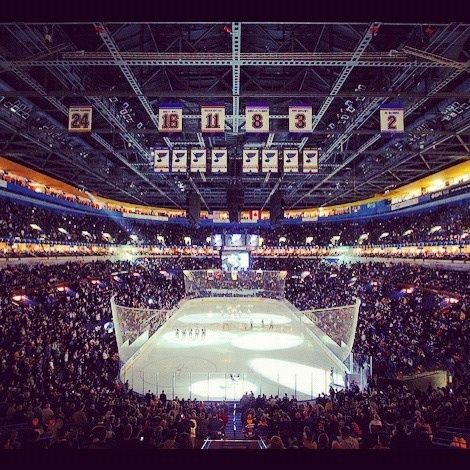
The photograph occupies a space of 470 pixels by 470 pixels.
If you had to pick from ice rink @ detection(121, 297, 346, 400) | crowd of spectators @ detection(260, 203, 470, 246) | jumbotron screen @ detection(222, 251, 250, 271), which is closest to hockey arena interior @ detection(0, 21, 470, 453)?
ice rink @ detection(121, 297, 346, 400)

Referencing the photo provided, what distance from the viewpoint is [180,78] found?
11172 mm

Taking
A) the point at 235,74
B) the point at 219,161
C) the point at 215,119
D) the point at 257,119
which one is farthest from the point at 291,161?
the point at 235,74

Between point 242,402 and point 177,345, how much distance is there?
32.9ft

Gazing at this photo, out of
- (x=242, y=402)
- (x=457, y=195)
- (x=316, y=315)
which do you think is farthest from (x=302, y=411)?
(x=457, y=195)

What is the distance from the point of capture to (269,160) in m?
11.8

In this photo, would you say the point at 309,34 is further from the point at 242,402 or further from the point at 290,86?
the point at 242,402

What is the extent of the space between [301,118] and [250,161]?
2523 millimetres

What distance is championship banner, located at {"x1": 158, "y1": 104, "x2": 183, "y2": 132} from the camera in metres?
9.67

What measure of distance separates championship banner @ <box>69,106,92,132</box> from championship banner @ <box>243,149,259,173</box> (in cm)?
452

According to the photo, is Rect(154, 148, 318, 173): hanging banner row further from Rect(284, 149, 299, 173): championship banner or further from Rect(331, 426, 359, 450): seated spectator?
Rect(331, 426, 359, 450): seated spectator

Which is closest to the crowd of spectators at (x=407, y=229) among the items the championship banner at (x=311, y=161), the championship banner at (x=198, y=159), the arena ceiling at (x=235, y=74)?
the arena ceiling at (x=235, y=74)

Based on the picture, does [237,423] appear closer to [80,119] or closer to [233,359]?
[233,359]

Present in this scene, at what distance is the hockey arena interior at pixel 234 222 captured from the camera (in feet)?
26.5

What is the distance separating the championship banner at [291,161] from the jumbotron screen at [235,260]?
2928 cm
